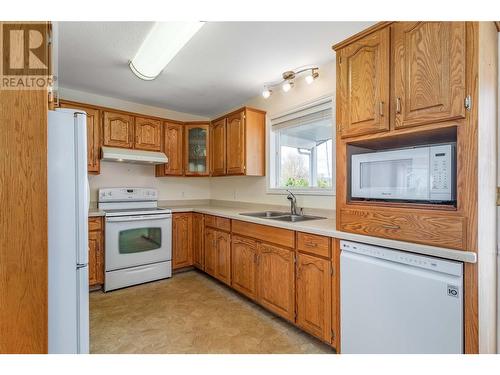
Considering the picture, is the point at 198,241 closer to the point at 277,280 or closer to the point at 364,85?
the point at 277,280

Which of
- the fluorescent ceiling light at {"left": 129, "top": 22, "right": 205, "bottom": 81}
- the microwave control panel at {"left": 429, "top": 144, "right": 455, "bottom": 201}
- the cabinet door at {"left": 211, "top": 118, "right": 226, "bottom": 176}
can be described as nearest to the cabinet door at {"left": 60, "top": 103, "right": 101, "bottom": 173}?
the fluorescent ceiling light at {"left": 129, "top": 22, "right": 205, "bottom": 81}

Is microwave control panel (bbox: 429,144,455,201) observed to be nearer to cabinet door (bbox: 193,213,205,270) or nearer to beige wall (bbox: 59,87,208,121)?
cabinet door (bbox: 193,213,205,270)

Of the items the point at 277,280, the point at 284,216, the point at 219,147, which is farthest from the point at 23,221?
the point at 219,147

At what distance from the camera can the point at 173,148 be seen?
3752mm

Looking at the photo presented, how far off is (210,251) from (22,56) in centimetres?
256

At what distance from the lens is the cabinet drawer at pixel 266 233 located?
2.08m

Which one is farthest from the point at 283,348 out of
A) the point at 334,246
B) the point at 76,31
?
the point at 76,31

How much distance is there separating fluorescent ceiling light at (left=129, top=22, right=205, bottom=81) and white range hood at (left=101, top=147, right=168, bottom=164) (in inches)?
41.0

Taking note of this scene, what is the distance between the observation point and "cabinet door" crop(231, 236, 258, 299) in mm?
2459

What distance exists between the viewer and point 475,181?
3.77ft

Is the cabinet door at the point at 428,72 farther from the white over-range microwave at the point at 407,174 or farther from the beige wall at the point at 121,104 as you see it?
the beige wall at the point at 121,104

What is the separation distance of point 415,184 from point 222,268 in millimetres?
2195

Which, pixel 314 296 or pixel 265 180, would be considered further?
pixel 265 180
